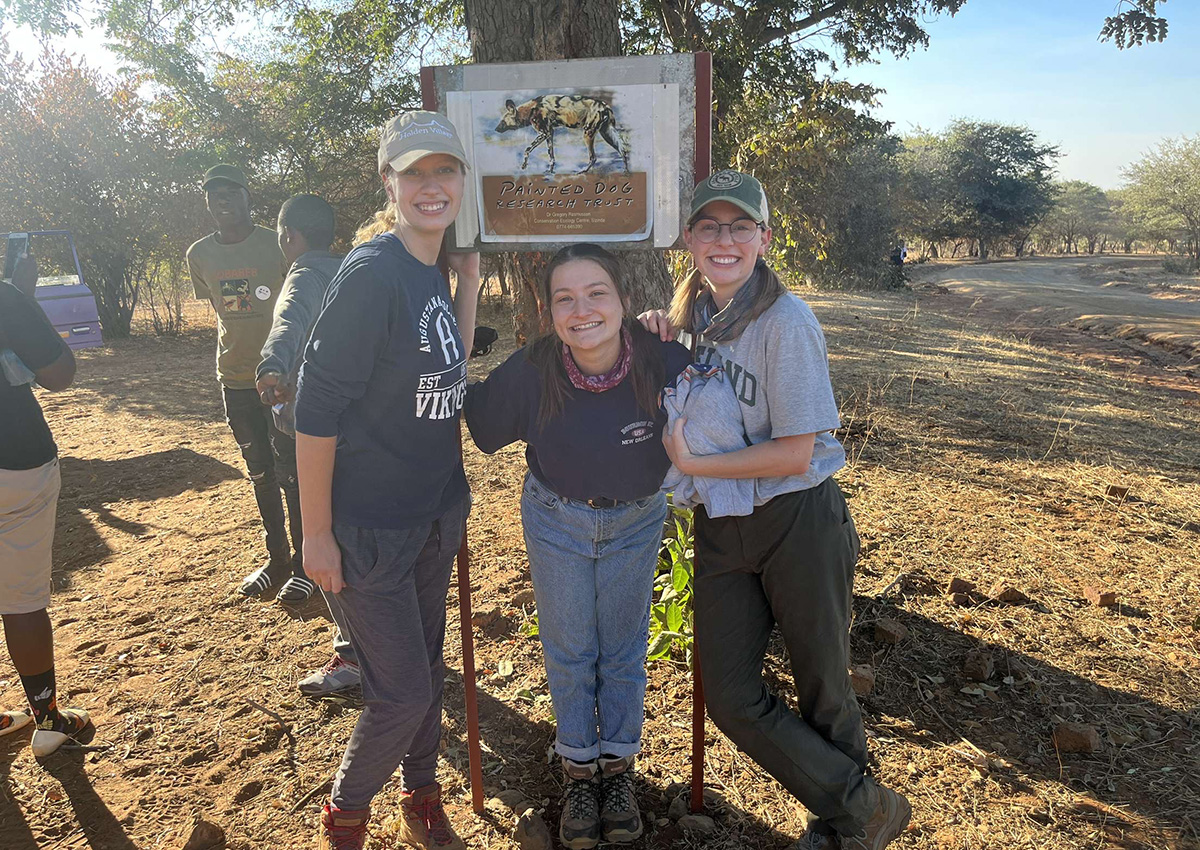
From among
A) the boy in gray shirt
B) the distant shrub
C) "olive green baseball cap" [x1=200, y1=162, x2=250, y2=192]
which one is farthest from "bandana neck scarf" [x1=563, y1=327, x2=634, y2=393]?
the distant shrub

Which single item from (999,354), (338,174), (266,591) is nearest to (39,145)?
(338,174)

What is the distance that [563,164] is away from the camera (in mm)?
2297

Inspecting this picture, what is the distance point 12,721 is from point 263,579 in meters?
1.25

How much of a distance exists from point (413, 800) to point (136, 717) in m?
1.51

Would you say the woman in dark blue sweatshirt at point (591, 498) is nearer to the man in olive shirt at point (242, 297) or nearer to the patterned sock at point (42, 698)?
the patterned sock at point (42, 698)

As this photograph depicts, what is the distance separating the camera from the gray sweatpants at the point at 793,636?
1880mm

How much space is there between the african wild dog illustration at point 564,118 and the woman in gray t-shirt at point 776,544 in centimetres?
48

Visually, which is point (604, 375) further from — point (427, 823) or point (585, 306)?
point (427, 823)

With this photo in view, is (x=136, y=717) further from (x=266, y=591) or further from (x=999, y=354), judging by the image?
(x=999, y=354)

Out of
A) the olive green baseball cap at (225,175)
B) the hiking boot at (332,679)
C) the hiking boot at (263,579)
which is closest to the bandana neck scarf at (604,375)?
the hiking boot at (332,679)

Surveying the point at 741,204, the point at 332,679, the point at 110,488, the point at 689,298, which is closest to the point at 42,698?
the point at 332,679

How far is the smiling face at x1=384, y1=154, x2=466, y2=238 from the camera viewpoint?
1862 mm

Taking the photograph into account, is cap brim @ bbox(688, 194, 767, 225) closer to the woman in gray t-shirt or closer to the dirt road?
the woman in gray t-shirt

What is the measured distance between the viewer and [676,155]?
2270 mm
